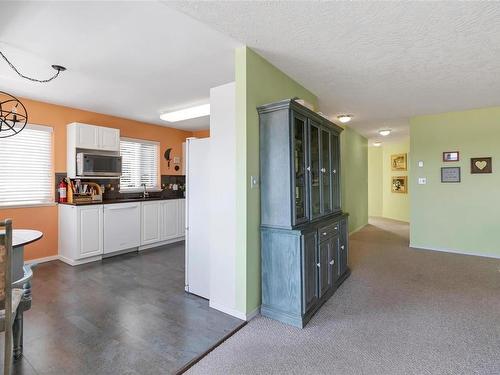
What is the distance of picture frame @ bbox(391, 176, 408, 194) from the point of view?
8.00m

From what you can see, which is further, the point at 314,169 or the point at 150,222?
the point at 150,222

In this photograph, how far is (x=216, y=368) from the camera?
181cm

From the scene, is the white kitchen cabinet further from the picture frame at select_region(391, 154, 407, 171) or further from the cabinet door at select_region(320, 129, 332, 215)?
the picture frame at select_region(391, 154, 407, 171)

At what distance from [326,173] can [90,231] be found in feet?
11.9

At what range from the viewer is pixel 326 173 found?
315 cm

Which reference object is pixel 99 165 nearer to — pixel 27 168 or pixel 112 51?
pixel 27 168

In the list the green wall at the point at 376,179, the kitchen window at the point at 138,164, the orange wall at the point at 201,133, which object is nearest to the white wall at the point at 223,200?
the kitchen window at the point at 138,164

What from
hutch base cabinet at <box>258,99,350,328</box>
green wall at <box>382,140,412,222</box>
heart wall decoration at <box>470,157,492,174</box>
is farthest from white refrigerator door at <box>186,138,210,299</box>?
green wall at <box>382,140,412,222</box>

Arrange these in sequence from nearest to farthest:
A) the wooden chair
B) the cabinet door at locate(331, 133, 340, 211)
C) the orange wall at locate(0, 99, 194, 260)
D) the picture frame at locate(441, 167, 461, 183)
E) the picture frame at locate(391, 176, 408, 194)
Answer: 1. the wooden chair
2. the cabinet door at locate(331, 133, 340, 211)
3. the orange wall at locate(0, 99, 194, 260)
4. the picture frame at locate(441, 167, 461, 183)
5. the picture frame at locate(391, 176, 408, 194)

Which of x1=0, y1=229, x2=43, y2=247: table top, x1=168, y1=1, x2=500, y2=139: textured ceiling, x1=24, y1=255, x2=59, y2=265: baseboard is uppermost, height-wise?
x1=168, y1=1, x2=500, y2=139: textured ceiling

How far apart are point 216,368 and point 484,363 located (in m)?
1.87

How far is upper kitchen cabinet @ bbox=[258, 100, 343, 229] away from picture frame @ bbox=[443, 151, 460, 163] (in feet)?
10.8

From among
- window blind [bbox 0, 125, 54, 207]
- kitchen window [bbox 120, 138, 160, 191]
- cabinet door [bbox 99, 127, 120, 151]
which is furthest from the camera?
kitchen window [bbox 120, 138, 160, 191]

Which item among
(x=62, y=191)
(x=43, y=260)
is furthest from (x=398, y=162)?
(x=43, y=260)
